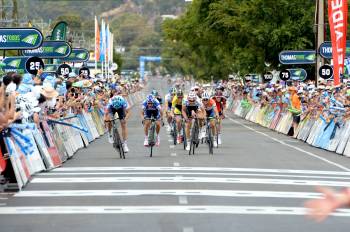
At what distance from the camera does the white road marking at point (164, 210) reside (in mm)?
13078

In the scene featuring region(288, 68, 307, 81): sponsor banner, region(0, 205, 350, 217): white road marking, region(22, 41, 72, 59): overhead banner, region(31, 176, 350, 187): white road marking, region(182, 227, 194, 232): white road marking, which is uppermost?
region(22, 41, 72, 59): overhead banner

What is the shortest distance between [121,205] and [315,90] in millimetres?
21923

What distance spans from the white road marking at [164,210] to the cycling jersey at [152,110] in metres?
11.9

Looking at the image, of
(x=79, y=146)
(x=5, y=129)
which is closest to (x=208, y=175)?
(x=5, y=129)

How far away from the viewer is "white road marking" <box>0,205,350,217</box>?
13078mm

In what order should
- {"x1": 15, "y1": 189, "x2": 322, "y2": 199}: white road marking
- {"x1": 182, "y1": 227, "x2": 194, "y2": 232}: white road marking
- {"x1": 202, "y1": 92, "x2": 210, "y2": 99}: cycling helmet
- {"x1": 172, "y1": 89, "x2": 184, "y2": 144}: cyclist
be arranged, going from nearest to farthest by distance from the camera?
{"x1": 182, "y1": 227, "x2": 194, "y2": 232}: white road marking
{"x1": 15, "y1": 189, "x2": 322, "y2": 199}: white road marking
{"x1": 202, "y1": 92, "x2": 210, "y2": 99}: cycling helmet
{"x1": 172, "y1": 89, "x2": 184, "y2": 144}: cyclist

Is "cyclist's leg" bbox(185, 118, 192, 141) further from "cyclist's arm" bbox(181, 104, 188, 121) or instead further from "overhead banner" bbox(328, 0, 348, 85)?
"overhead banner" bbox(328, 0, 348, 85)

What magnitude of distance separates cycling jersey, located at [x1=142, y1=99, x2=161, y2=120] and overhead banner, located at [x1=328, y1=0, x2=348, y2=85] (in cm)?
1108

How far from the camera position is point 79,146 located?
1135 inches

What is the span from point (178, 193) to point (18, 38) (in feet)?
42.3

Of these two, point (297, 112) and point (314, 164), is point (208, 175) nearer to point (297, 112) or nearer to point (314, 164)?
point (314, 164)

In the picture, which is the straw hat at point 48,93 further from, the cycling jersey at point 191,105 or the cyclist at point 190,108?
the cycling jersey at point 191,105

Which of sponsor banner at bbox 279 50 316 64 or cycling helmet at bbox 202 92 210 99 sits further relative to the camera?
sponsor banner at bbox 279 50 316 64

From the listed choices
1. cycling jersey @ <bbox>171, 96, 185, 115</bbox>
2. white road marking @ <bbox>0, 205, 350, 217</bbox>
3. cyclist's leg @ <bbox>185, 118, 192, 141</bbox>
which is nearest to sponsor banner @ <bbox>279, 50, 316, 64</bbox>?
cycling jersey @ <bbox>171, 96, 185, 115</bbox>
